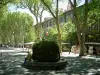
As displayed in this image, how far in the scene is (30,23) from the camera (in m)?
97.4

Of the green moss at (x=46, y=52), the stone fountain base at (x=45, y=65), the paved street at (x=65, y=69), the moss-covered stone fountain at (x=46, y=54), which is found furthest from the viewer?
the green moss at (x=46, y=52)

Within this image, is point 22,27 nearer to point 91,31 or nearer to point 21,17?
point 21,17

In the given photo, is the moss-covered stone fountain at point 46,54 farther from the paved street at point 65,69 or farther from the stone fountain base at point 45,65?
the paved street at point 65,69

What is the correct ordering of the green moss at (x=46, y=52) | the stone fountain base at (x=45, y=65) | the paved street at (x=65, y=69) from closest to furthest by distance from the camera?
the paved street at (x=65, y=69) → the stone fountain base at (x=45, y=65) → the green moss at (x=46, y=52)

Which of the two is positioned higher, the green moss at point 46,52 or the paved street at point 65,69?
the green moss at point 46,52

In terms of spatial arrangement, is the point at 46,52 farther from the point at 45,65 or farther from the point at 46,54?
the point at 45,65

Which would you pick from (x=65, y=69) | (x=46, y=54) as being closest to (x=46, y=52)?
(x=46, y=54)

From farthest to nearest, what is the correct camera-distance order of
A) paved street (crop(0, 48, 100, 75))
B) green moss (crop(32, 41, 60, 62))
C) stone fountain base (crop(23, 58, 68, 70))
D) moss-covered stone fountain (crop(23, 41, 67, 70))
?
1. green moss (crop(32, 41, 60, 62))
2. moss-covered stone fountain (crop(23, 41, 67, 70))
3. stone fountain base (crop(23, 58, 68, 70))
4. paved street (crop(0, 48, 100, 75))

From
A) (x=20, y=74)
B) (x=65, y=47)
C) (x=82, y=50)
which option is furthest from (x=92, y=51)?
(x=20, y=74)

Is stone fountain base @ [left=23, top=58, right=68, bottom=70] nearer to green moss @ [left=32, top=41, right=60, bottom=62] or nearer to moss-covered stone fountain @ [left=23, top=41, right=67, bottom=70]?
moss-covered stone fountain @ [left=23, top=41, right=67, bottom=70]

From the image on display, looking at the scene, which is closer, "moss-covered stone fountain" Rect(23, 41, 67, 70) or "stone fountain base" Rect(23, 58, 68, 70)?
"stone fountain base" Rect(23, 58, 68, 70)

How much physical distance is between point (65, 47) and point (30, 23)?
1712 inches

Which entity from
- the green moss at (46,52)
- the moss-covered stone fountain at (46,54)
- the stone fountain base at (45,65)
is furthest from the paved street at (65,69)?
the green moss at (46,52)

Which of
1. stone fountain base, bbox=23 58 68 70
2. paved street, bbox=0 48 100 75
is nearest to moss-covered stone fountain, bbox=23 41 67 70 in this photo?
stone fountain base, bbox=23 58 68 70
